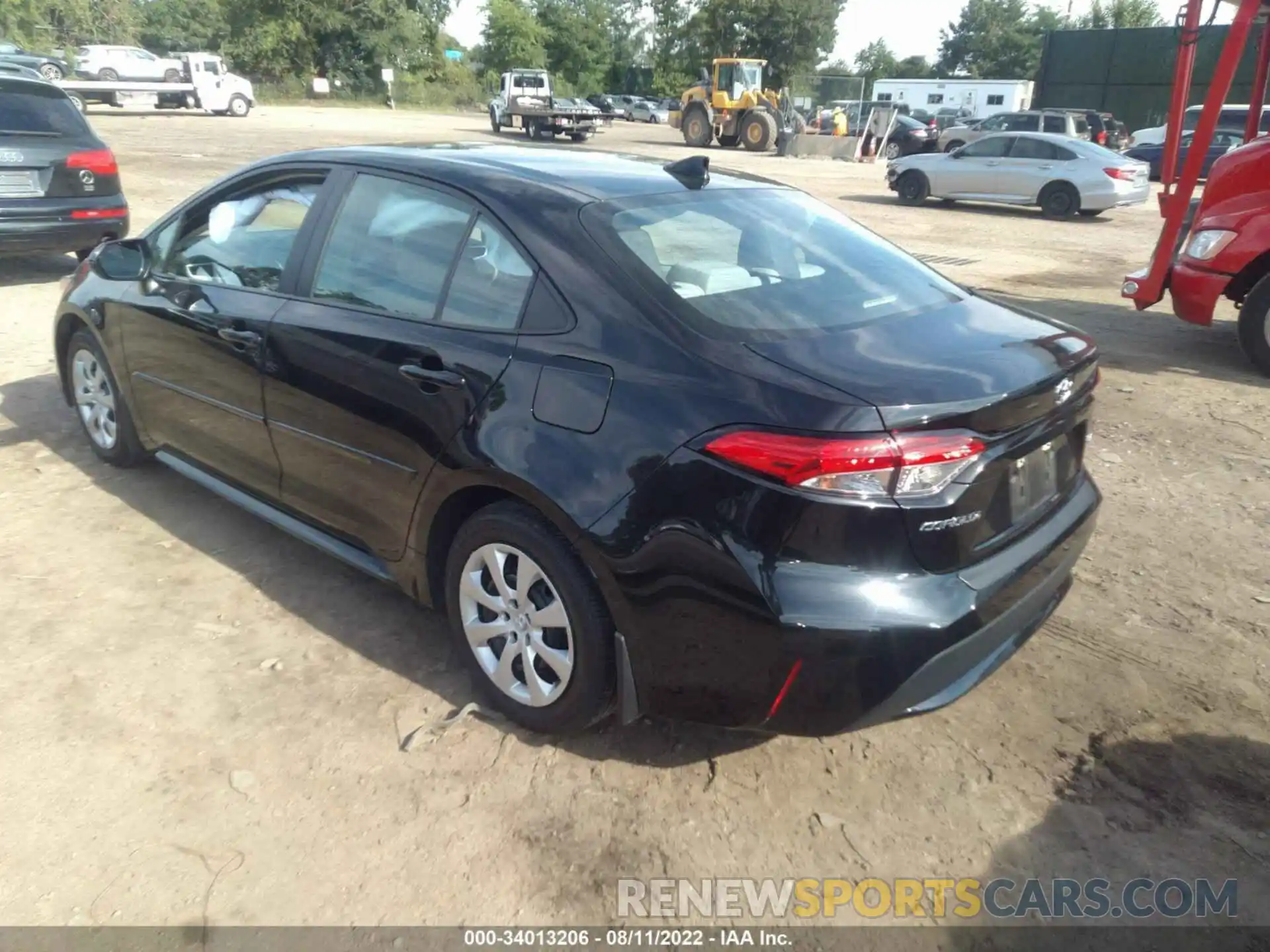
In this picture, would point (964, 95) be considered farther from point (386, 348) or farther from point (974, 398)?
point (974, 398)

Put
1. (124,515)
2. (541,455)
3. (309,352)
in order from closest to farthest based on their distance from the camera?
(541,455), (309,352), (124,515)

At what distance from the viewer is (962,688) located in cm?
261

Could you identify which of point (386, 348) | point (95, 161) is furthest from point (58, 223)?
point (386, 348)

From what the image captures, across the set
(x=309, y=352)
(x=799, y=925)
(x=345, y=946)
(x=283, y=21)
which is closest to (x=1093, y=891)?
(x=799, y=925)

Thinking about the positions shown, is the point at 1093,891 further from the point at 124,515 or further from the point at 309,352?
the point at 124,515

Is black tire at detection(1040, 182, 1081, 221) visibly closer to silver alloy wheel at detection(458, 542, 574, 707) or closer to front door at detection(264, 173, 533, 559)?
front door at detection(264, 173, 533, 559)

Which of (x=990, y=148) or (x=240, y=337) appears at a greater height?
(x=240, y=337)

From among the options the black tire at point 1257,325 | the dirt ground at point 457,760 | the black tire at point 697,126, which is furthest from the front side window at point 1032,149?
the black tire at point 697,126

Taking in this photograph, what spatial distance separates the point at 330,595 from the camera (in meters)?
3.88

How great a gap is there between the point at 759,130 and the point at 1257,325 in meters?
27.2

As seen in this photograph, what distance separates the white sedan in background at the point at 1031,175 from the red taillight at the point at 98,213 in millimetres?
14255

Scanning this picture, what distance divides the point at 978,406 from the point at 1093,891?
1.27 metres

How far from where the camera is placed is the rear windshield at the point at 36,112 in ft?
27.7

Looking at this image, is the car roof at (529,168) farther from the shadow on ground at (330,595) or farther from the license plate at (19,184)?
the license plate at (19,184)
